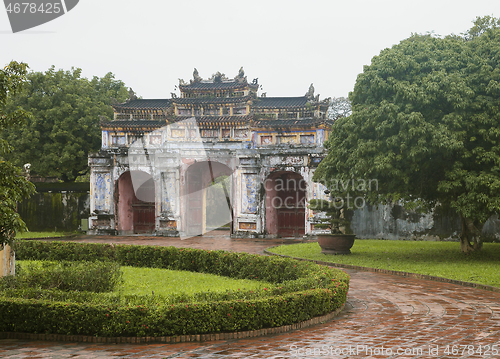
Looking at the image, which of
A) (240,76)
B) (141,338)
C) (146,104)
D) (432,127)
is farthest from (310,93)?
(141,338)

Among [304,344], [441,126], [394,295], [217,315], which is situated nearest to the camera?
[304,344]

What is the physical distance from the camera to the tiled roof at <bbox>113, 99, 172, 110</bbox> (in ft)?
102

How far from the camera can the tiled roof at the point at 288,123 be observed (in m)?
27.7

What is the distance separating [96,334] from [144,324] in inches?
29.5

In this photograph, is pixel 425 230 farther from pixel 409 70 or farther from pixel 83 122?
pixel 83 122

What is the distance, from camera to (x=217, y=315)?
757 cm

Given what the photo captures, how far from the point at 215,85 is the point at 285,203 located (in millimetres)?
8633

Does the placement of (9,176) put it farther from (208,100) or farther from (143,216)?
(143,216)

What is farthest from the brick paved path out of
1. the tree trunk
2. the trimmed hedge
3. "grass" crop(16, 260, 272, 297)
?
the tree trunk

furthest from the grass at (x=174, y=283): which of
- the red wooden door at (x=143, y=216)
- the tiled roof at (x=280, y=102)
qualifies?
the red wooden door at (x=143, y=216)

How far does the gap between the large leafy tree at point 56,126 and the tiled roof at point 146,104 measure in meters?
1.39

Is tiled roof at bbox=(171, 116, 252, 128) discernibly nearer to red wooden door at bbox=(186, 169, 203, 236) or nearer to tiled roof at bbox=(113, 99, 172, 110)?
tiled roof at bbox=(113, 99, 172, 110)

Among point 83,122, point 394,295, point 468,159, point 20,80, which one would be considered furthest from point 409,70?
point 83,122

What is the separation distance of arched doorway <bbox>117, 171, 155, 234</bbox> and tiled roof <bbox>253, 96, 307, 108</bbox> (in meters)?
8.49
